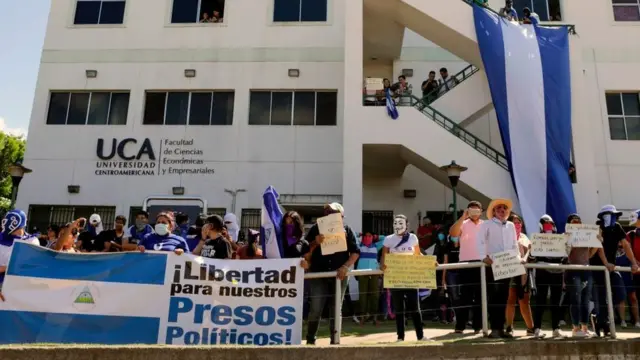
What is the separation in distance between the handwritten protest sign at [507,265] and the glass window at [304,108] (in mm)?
9684

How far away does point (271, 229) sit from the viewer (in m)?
6.76

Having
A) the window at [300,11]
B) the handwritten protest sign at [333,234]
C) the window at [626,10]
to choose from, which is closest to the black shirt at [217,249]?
the handwritten protest sign at [333,234]

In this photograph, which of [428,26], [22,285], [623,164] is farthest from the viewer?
[623,164]

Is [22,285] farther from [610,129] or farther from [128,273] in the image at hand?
[610,129]

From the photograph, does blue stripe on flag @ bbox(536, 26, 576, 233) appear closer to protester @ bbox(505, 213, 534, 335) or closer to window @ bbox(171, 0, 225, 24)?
protester @ bbox(505, 213, 534, 335)

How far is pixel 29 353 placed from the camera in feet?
15.7

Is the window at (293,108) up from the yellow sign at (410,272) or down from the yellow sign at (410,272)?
up

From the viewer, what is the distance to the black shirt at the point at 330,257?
617cm

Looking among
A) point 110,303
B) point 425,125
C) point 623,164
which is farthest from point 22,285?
point 623,164

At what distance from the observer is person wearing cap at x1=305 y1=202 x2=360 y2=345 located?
603 centimetres

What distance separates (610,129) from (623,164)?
45.2 inches

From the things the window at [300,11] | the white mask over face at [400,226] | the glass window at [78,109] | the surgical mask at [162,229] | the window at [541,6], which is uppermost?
the window at [541,6]

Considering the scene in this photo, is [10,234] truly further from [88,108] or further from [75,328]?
[88,108]

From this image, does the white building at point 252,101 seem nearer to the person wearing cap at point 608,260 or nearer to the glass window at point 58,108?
the glass window at point 58,108
